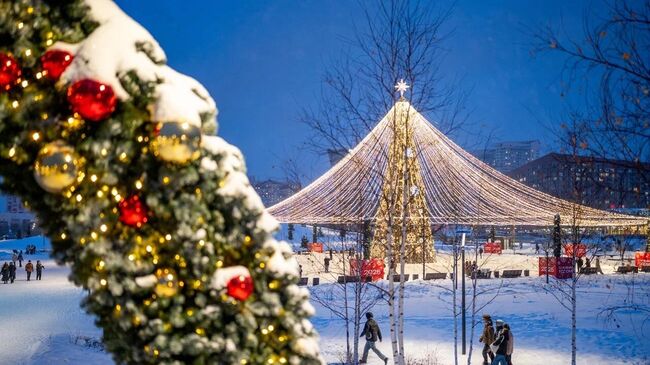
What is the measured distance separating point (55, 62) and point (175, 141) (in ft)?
2.62

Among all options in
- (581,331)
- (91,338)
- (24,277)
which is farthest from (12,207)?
(581,331)

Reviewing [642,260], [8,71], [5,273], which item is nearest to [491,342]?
[8,71]

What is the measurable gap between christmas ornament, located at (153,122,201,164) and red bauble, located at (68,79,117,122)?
12.1 inches

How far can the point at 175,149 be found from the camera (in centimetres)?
294

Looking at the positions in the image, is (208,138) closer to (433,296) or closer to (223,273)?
(223,273)

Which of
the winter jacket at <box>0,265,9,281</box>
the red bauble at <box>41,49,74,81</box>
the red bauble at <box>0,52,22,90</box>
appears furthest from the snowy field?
the red bauble at <box>0,52,22,90</box>

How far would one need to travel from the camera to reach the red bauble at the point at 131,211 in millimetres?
3045

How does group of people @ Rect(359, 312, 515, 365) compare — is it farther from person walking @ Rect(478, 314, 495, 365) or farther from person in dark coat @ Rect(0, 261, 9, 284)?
person in dark coat @ Rect(0, 261, 9, 284)

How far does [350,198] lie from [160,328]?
16.6 m

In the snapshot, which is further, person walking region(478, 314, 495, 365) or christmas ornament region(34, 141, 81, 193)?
person walking region(478, 314, 495, 365)

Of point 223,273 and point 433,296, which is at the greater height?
point 223,273

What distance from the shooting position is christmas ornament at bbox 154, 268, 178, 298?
3.08 meters

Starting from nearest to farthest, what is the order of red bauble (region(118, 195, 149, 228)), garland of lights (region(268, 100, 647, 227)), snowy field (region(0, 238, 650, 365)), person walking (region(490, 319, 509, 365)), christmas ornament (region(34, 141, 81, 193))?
christmas ornament (region(34, 141, 81, 193)) < red bauble (region(118, 195, 149, 228)) < person walking (region(490, 319, 509, 365)) < snowy field (region(0, 238, 650, 365)) < garland of lights (region(268, 100, 647, 227))

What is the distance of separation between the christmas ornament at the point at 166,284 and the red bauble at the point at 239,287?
1.02 feet
